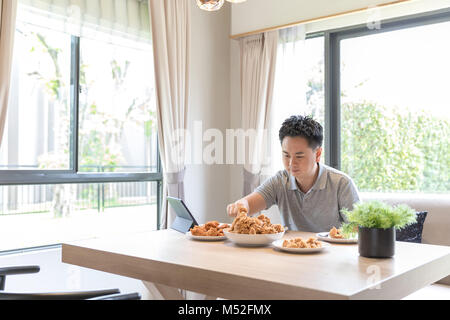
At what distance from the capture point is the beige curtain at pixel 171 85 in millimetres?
3479

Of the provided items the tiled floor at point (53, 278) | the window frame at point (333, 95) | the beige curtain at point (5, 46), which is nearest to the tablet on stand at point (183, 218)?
the tiled floor at point (53, 278)

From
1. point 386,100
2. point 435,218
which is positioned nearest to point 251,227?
point 435,218

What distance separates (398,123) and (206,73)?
5.45 feet

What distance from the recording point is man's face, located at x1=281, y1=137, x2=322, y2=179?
2.27m

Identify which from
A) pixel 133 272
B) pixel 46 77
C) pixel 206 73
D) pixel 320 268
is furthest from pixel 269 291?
pixel 206 73

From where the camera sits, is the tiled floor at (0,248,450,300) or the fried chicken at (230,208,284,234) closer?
the fried chicken at (230,208,284,234)

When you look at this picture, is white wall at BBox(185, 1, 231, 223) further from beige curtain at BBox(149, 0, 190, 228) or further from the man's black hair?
the man's black hair

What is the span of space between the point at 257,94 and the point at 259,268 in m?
2.67

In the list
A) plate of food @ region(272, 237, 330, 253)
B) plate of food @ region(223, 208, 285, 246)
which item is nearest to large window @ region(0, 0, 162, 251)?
plate of food @ region(223, 208, 285, 246)

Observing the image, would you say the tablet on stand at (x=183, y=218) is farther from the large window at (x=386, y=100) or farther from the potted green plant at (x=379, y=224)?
the large window at (x=386, y=100)

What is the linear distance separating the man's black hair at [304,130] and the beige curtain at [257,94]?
1484 millimetres

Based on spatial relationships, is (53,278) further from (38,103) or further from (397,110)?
(397,110)

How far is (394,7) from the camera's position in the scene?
3.29 m
